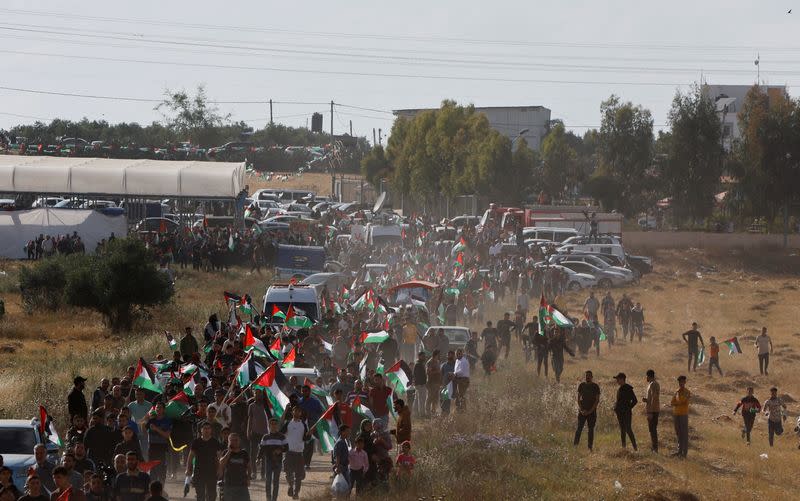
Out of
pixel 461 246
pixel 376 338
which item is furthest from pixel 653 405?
pixel 461 246

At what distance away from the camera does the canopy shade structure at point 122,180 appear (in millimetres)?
66000

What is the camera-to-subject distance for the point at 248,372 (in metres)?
19.1

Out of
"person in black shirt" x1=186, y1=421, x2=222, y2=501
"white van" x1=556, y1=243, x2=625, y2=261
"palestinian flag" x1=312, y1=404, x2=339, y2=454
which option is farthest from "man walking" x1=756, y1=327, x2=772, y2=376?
"white van" x1=556, y1=243, x2=625, y2=261

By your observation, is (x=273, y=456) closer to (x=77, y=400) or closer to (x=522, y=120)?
(x=77, y=400)

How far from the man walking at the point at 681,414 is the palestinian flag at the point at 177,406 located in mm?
7806

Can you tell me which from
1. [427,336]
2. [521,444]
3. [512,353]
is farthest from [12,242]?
[521,444]

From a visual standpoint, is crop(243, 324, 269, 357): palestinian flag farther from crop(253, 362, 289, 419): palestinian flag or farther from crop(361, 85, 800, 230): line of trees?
crop(361, 85, 800, 230): line of trees

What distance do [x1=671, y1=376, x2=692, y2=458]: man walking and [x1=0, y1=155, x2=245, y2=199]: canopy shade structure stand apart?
152 ft

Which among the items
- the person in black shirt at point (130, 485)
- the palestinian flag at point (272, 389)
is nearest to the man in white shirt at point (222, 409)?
the palestinian flag at point (272, 389)

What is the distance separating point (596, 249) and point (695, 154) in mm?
27210

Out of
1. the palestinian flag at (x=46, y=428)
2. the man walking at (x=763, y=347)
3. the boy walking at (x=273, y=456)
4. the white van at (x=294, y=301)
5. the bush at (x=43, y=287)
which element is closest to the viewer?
the palestinian flag at (x=46, y=428)

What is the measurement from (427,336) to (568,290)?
76.8 feet

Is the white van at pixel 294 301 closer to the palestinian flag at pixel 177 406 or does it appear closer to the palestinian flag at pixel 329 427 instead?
the palestinian flag at pixel 329 427

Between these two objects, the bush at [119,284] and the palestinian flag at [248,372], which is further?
the bush at [119,284]
